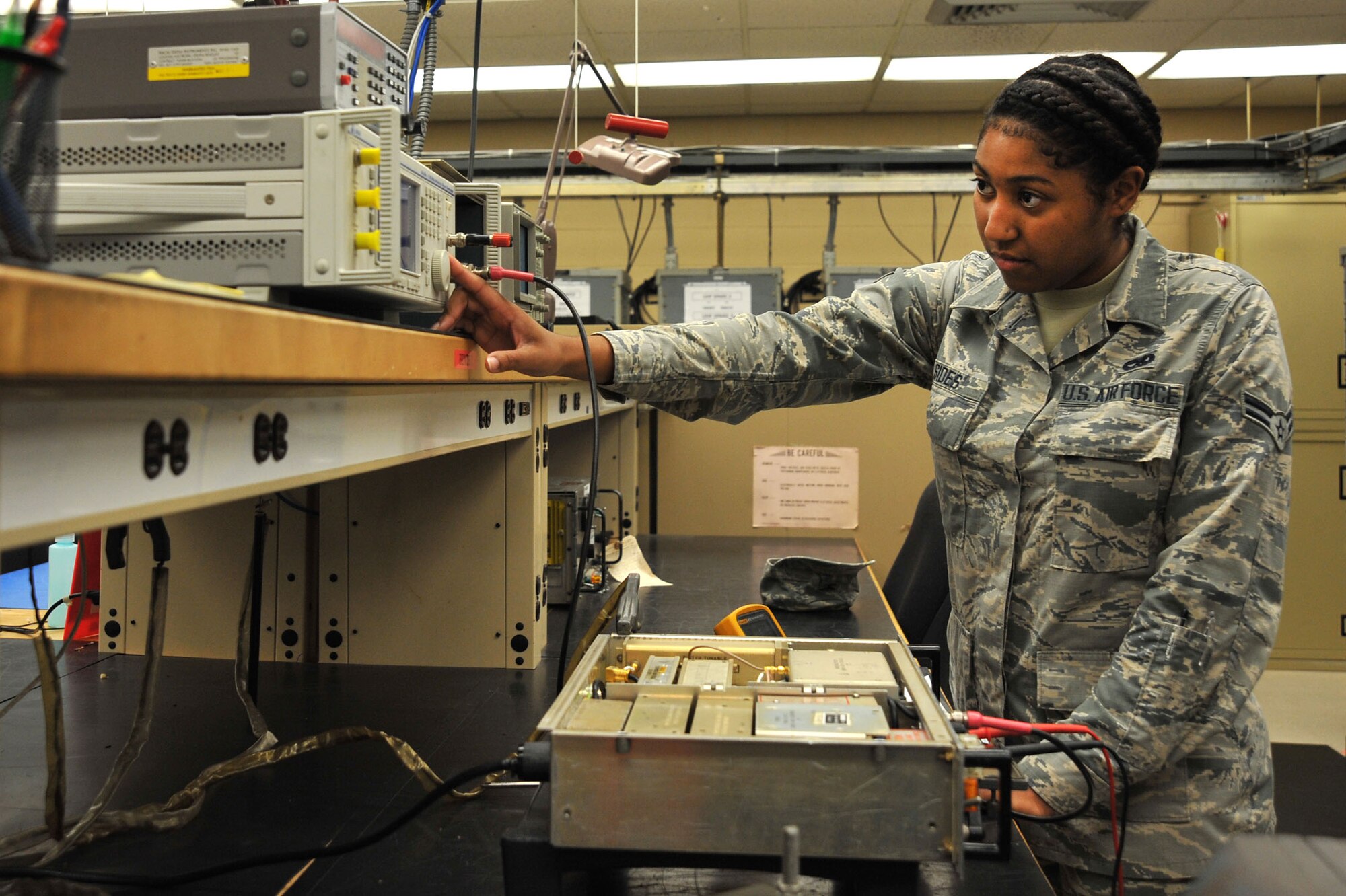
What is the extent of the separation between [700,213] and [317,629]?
3.98 m

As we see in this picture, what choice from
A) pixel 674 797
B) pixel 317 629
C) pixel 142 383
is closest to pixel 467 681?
pixel 317 629

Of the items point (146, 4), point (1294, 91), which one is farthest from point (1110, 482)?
point (1294, 91)

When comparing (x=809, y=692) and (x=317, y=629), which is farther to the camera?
(x=317, y=629)

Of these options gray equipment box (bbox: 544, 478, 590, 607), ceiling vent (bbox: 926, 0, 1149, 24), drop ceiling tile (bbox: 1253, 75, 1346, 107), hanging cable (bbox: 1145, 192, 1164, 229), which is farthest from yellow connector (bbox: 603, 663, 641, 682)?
drop ceiling tile (bbox: 1253, 75, 1346, 107)

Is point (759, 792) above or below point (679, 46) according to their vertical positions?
below

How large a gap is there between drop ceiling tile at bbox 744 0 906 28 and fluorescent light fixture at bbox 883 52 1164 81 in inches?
20.3

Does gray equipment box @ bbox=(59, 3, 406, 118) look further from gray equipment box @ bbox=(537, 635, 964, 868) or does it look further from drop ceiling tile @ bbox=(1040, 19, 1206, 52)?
drop ceiling tile @ bbox=(1040, 19, 1206, 52)

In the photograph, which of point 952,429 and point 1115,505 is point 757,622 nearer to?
point 952,429

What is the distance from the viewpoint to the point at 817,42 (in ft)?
13.2

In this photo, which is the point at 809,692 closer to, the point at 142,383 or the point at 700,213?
the point at 142,383

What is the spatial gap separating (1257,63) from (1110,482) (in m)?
4.29

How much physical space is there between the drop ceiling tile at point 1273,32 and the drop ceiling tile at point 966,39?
2.24 ft

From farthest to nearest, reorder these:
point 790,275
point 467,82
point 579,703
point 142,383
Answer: point 790,275
point 467,82
point 579,703
point 142,383

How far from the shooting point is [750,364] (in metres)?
1.17
